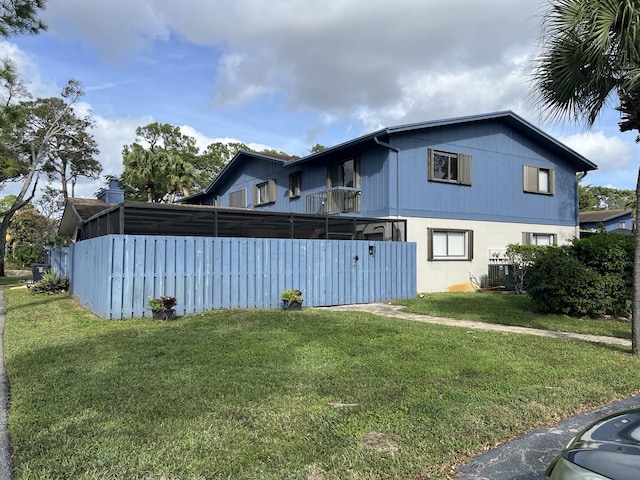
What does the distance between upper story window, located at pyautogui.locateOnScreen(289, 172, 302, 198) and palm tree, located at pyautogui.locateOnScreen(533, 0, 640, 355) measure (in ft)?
43.2

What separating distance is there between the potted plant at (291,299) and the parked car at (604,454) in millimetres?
8568

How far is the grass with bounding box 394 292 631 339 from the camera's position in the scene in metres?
8.77

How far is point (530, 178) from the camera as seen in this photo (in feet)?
62.4

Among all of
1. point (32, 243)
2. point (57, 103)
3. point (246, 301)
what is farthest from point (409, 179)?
point (32, 243)

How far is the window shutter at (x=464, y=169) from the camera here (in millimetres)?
16953

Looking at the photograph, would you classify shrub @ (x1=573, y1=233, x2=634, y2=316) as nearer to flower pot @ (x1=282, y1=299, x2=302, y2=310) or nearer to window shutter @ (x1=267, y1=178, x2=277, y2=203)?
flower pot @ (x1=282, y1=299, x2=302, y2=310)

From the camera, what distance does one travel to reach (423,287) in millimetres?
15812

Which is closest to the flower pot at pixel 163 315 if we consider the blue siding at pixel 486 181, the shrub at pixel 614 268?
the blue siding at pixel 486 181

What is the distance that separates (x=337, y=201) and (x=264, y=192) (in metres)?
6.58

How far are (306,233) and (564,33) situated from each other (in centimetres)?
878

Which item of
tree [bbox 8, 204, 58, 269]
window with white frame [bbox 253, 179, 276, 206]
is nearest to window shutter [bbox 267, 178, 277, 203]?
window with white frame [bbox 253, 179, 276, 206]

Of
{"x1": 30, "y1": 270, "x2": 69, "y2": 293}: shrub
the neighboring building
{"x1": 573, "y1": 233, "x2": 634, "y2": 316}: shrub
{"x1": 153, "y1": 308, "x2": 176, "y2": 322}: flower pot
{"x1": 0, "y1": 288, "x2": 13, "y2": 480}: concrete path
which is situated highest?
the neighboring building

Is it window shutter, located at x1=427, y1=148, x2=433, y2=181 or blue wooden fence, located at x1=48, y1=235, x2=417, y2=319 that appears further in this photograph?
window shutter, located at x1=427, y1=148, x2=433, y2=181

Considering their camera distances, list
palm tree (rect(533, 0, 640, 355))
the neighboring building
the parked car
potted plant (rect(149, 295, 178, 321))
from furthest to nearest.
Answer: the neighboring building → potted plant (rect(149, 295, 178, 321)) → palm tree (rect(533, 0, 640, 355)) → the parked car
